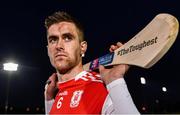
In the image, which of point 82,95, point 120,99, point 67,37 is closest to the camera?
point 120,99

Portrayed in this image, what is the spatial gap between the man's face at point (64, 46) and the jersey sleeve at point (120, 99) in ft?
1.86

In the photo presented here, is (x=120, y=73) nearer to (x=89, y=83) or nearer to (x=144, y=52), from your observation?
(x=144, y=52)

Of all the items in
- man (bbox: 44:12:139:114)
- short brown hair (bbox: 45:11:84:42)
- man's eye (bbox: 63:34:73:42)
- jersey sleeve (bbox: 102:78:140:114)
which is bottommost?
jersey sleeve (bbox: 102:78:140:114)

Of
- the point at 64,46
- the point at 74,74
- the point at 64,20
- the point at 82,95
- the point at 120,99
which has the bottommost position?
the point at 120,99

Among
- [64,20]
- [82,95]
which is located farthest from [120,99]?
[64,20]

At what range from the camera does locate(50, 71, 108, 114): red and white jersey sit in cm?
247

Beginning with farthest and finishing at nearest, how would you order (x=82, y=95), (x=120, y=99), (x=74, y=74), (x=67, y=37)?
(x=74, y=74) < (x=67, y=37) < (x=82, y=95) < (x=120, y=99)

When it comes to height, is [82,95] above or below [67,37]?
below

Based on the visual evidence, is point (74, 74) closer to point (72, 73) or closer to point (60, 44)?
point (72, 73)

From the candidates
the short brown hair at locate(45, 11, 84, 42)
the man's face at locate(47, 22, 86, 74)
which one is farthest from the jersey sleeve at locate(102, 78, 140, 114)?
the short brown hair at locate(45, 11, 84, 42)

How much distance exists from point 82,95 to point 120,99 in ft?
1.79

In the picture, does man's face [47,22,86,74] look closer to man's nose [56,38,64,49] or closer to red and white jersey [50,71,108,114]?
man's nose [56,38,64,49]

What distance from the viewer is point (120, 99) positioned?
2117mm

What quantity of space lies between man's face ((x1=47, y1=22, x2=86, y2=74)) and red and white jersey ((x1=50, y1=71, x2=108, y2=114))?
0.14 m
